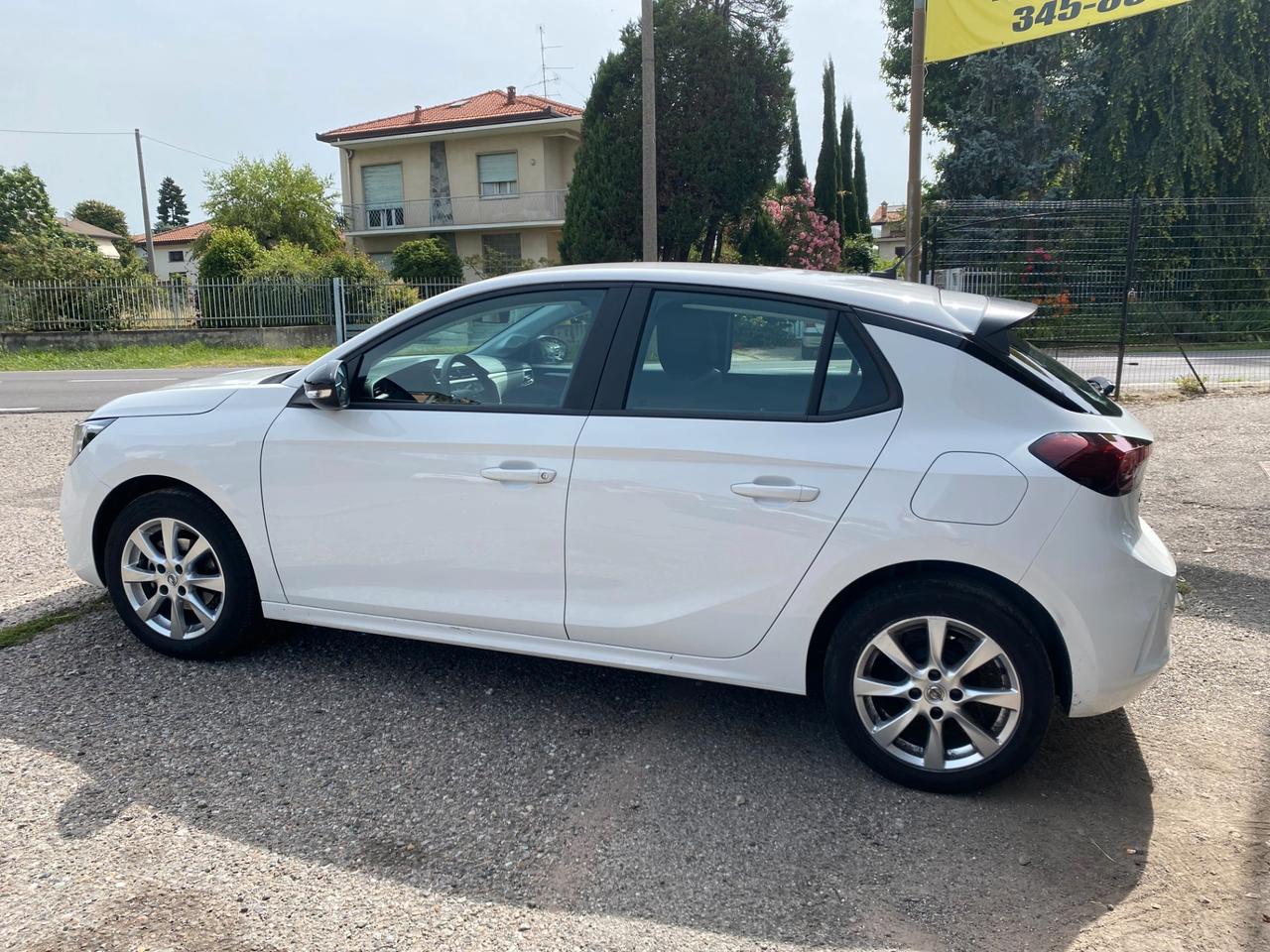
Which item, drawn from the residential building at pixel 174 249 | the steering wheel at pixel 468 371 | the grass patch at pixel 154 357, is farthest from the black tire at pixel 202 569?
the residential building at pixel 174 249

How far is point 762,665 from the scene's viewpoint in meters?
3.38

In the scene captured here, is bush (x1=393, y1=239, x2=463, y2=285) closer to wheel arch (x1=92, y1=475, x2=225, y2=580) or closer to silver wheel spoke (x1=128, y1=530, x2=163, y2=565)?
wheel arch (x1=92, y1=475, x2=225, y2=580)

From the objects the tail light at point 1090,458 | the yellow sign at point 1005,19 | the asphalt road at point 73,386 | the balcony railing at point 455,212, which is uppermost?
the balcony railing at point 455,212

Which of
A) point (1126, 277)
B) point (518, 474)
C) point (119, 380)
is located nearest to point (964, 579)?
point (518, 474)

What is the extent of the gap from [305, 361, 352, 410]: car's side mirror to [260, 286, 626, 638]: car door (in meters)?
0.06

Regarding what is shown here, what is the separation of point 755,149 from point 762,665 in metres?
21.5

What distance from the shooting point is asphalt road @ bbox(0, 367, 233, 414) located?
13.6 meters

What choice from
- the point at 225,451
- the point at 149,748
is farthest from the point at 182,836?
the point at 225,451

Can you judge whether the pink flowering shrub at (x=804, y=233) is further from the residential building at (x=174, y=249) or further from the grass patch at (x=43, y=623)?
the residential building at (x=174, y=249)

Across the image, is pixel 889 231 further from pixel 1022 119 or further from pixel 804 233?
pixel 804 233

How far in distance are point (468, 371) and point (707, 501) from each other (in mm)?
1143

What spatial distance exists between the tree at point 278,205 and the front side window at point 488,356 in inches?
1613

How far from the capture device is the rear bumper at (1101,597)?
3.01m

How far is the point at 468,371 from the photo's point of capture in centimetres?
385
